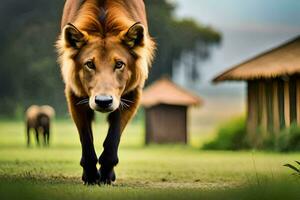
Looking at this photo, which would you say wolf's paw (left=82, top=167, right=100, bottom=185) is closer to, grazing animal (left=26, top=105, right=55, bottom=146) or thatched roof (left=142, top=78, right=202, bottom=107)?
grazing animal (left=26, top=105, right=55, bottom=146)

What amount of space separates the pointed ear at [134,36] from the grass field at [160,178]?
31.3 inches

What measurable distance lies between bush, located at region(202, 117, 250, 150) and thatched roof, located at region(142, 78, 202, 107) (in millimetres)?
943

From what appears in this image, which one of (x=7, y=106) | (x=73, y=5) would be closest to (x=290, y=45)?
(x=7, y=106)

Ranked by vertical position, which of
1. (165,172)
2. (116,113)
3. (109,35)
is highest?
(109,35)

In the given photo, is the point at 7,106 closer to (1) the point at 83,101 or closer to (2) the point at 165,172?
(2) the point at 165,172

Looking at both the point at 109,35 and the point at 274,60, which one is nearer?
the point at 109,35

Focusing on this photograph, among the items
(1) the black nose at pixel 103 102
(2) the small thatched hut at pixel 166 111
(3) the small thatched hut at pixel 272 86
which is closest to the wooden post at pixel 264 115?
(3) the small thatched hut at pixel 272 86

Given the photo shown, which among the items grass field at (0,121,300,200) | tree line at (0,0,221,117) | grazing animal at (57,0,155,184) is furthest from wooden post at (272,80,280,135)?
grazing animal at (57,0,155,184)

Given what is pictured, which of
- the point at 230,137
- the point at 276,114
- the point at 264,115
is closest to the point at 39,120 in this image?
the point at 230,137

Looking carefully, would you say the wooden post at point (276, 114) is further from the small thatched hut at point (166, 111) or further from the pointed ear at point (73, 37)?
the pointed ear at point (73, 37)

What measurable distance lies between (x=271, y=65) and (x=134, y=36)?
13.7ft

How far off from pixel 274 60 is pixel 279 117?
785mm

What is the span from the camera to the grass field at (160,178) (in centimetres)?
420

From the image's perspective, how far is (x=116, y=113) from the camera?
5125 mm
